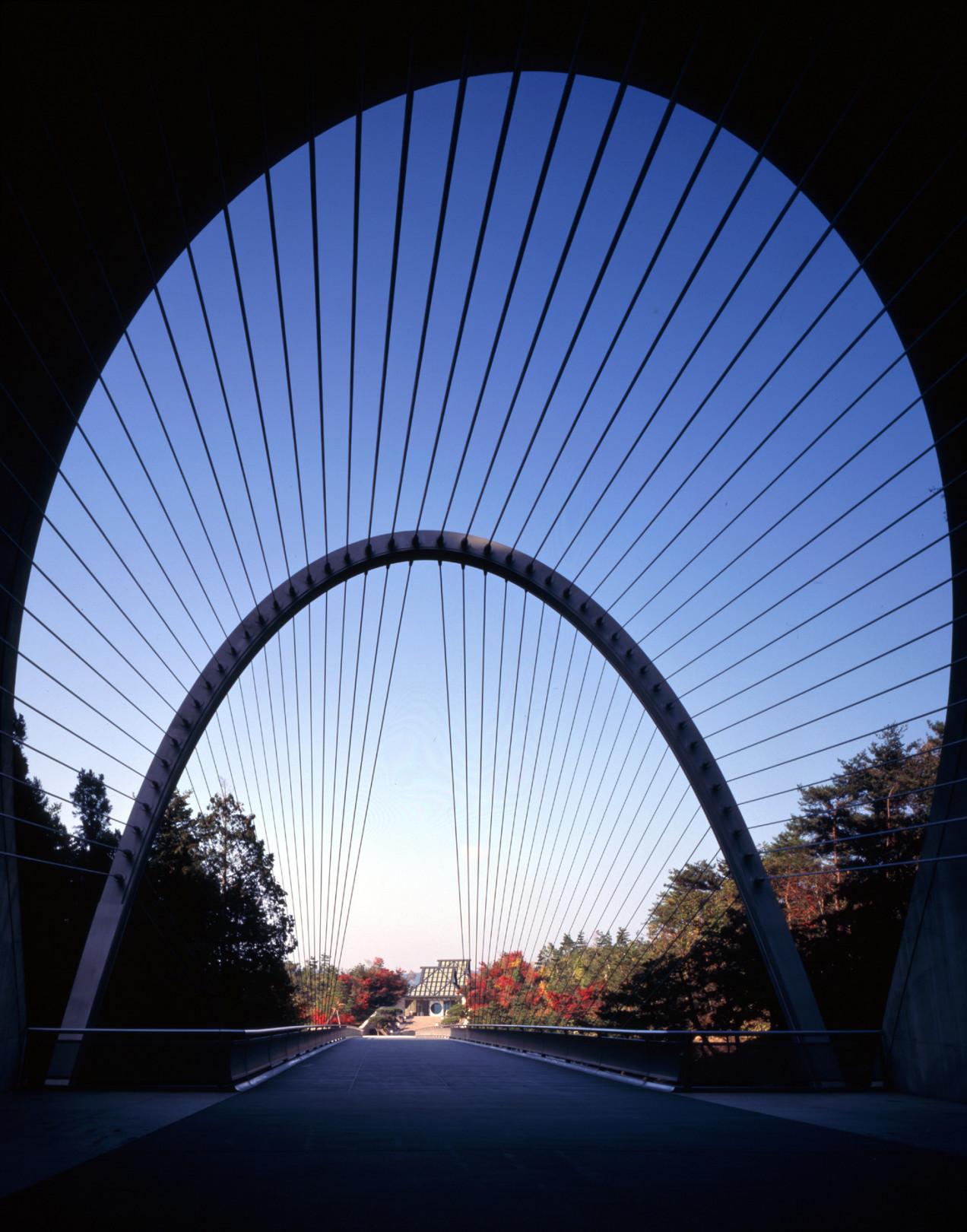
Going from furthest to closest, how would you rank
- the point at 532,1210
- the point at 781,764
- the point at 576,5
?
the point at 781,764
the point at 576,5
the point at 532,1210

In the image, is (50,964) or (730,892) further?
(730,892)

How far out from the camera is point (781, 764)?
11.8 m

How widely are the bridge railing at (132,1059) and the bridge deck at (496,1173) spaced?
7.26 ft

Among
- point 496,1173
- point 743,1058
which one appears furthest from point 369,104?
point 743,1058

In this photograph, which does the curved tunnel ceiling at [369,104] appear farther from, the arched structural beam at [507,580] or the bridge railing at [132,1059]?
the arched structural beam at [507,580]

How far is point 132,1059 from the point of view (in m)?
10.6

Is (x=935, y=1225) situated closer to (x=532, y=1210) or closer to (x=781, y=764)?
(x=532, y=1210)

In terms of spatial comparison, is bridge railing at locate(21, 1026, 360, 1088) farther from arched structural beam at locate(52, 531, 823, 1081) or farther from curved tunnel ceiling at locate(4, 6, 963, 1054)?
curved tunnel ceiling at locate(4, 6, 963, 1054)

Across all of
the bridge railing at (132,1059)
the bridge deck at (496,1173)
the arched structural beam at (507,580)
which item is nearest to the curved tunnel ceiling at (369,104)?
the bridge railing at (132,1059)

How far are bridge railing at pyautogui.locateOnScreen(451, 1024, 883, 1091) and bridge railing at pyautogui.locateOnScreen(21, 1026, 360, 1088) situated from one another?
17.0ft

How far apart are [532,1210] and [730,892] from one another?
122 ft

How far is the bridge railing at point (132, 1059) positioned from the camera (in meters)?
10.2

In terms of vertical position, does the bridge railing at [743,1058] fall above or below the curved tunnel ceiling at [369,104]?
below

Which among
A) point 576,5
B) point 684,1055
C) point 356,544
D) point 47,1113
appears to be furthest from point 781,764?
point 356,544
